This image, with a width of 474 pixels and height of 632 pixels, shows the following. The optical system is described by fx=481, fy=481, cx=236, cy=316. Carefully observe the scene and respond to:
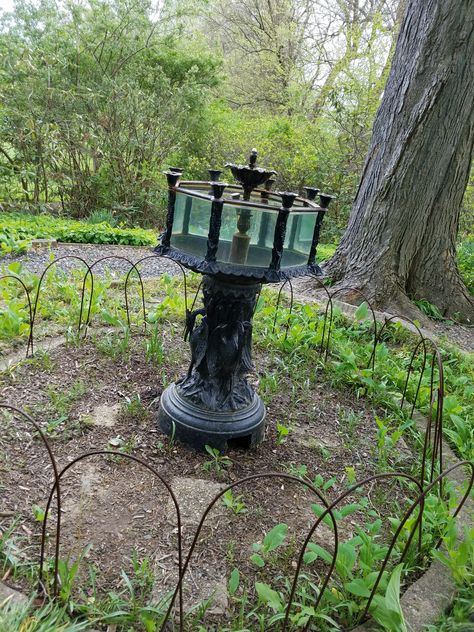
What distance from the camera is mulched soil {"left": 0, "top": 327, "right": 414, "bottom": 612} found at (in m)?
1.85

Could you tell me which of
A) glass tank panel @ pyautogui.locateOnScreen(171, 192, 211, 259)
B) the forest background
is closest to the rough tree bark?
glass tank panel @ pyautogui.locateOnScreen(171, 192, 211, 259)

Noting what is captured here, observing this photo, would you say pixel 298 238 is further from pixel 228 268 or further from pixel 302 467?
pixel 302 467

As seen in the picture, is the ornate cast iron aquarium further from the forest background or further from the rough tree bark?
the forest background

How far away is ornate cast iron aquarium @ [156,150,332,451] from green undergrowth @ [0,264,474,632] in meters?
0.23

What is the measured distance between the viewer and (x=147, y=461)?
231cm

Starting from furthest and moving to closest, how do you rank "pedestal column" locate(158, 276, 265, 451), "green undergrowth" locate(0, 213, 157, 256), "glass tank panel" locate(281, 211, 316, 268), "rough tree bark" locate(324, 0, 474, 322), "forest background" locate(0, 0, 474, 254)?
"forest background" locate(0, 0, 474, 254)
"green undergrowth" locate(0, 213, 157, 256)
"rough tree bark" locate(324, 0, 474, 322)
"pedestal column" locate(158, 276, 265, 451)
"glass tank panel" locate(281, 211, 316, 268)

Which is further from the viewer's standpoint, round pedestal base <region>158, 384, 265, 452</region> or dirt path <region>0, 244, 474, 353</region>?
dirt path <region>0, 244, 474, 353</region>

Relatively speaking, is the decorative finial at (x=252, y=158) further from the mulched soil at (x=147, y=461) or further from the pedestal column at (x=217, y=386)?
the mulched soil at (x=147, y=461)

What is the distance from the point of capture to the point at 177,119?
9.27 m

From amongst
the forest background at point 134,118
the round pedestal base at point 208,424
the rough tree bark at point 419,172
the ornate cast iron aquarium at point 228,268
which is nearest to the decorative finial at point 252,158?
the ornate cast iron aquarium at point 228,268

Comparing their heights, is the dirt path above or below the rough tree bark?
below

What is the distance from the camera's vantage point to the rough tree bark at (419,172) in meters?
4.25

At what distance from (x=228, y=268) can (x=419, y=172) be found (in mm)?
3220

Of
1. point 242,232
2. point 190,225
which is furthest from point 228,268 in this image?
point 190,225
